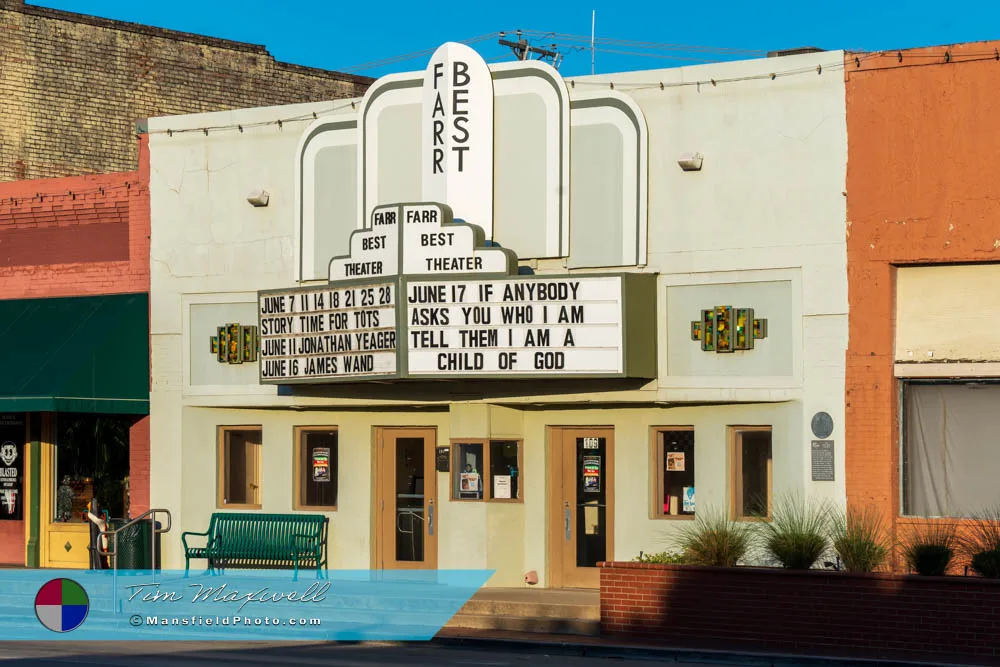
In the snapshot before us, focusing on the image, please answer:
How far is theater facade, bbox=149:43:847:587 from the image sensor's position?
2192 cm

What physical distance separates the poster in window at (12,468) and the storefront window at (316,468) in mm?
6033

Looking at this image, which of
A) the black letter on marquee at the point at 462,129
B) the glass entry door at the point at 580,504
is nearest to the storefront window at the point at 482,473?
the glass entry door at the point at 580,504

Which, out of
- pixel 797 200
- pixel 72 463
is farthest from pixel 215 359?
pixel 797 200

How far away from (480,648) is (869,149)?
8.26 metres

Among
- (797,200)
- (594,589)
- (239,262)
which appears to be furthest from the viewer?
(239,262)

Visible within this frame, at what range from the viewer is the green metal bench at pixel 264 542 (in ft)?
83.3

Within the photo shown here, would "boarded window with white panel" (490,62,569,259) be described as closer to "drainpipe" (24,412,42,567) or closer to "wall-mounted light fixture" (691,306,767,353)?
"wall-mounted light fixture" (691,306,767,353)

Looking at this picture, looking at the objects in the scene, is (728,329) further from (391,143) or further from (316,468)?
(316,468)

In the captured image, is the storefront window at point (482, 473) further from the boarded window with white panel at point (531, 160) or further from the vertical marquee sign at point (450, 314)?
the boarded window with white panel at point (531, 160)

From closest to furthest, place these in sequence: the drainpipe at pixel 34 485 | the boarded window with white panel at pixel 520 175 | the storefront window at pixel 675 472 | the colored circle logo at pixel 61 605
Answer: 1. the colored circle logo at pixel 61 605
2. the storefront window at pixel 675 472
3. the boarded window with white panel at pixel 520 175
4. the drainpipe at pixel 34 485

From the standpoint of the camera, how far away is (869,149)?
21.3m

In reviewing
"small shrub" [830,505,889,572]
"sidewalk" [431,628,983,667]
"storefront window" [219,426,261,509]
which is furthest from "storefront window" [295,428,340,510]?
"small shrub" [830,505,889,572]

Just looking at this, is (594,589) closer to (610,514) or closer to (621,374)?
(610,514)

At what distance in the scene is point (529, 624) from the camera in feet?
70.3
